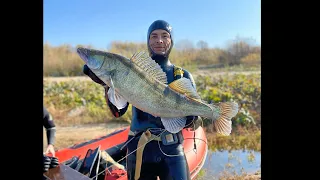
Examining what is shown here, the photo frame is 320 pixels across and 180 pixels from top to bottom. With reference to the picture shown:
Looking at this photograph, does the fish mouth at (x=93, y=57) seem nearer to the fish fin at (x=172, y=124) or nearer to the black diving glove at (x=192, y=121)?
the fish fin at (x=172, y=124)

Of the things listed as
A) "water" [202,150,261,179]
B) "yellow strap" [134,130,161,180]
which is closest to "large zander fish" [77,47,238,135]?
"yellow strap" [134,130,161,180]

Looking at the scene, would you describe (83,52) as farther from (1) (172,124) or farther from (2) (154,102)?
(1) (172,124)

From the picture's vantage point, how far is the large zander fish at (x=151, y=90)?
1647mm

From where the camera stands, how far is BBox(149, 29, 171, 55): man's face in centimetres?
206

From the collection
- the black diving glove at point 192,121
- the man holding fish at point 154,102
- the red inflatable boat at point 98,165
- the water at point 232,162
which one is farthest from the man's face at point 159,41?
the water at point 232,162

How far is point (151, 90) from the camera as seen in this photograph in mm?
1720

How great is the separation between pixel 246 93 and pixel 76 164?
17.9 feet

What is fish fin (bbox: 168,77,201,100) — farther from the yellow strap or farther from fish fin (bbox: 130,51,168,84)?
the yellow strap

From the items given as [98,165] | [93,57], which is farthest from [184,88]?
[98,165]

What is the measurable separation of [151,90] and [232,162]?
3.67m

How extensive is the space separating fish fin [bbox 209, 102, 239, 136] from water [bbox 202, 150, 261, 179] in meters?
2.55

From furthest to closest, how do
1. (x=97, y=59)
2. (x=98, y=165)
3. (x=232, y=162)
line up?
(x=232, y=162), (x=98, y=165), (x=97, y=59)

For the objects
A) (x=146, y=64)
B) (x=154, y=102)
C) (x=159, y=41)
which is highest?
(x=159, y=41)

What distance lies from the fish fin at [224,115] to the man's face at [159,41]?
0.53 metres
